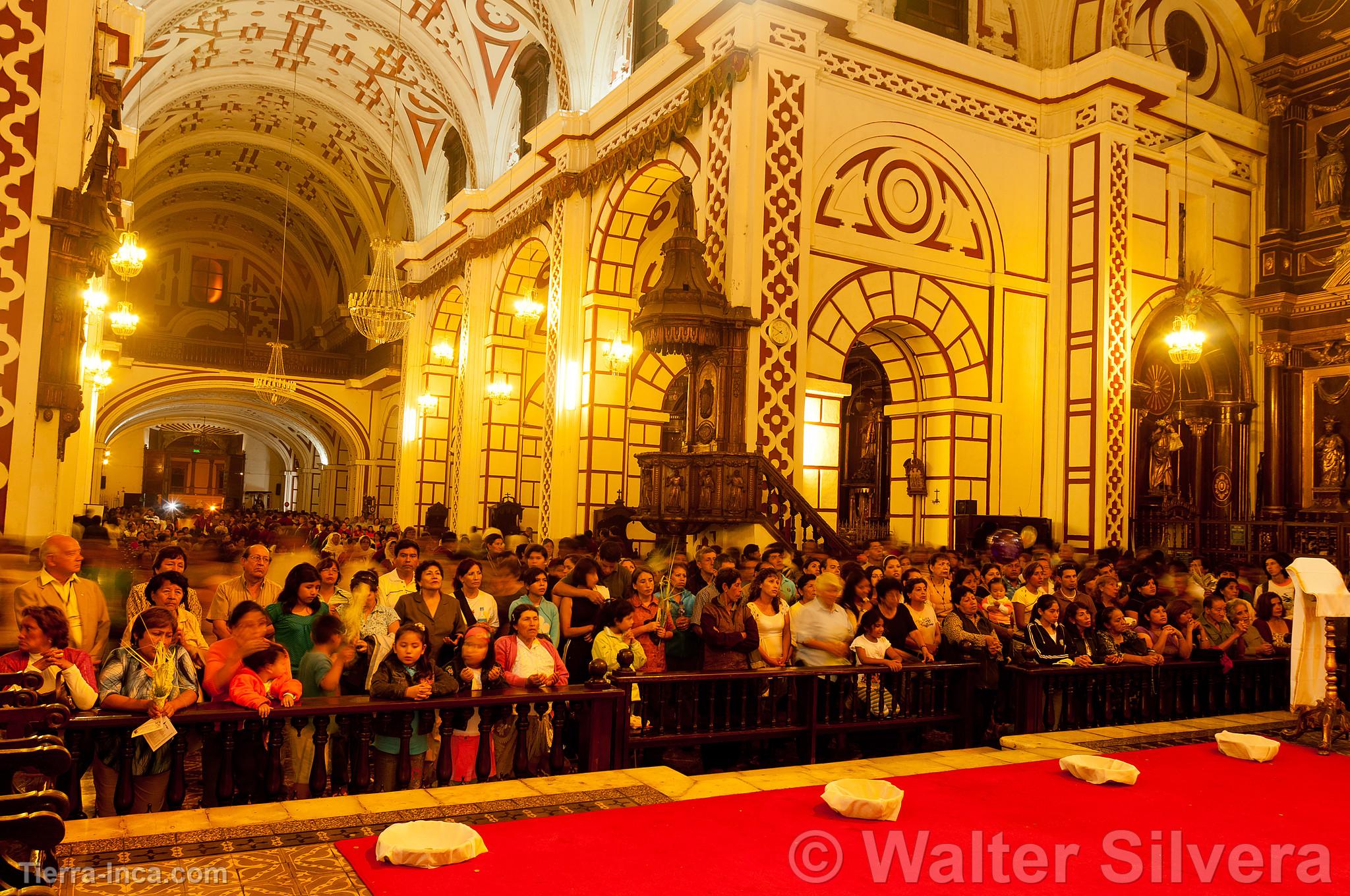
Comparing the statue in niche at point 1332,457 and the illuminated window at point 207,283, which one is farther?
the illuminated window at point 207,283

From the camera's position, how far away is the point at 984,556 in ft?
37.8

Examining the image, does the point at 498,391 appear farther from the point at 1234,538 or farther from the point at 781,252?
the point at 1234,538

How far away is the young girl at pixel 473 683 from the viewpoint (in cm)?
Result: 478

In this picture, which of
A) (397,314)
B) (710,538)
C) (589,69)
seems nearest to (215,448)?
(397,314)

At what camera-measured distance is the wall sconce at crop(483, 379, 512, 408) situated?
17984 mm

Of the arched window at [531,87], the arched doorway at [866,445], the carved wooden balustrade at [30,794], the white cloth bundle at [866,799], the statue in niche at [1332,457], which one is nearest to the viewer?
the carved wooden balustrade at [30,794]

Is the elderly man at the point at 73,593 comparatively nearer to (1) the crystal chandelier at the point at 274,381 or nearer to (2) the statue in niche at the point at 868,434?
A: (2) the statue in niche at the point at 868,434

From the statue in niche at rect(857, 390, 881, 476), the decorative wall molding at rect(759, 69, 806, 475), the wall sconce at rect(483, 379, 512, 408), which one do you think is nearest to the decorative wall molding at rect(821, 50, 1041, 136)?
the decorative wall molding at rect(759, 69, 806, 475)

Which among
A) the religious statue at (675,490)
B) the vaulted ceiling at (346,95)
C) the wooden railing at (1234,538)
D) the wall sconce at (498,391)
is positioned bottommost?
the wooden railing at (1234,538)

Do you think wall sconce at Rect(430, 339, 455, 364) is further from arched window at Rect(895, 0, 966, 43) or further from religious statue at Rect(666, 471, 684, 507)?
arched window at Rect(895, 0, 966, 43)

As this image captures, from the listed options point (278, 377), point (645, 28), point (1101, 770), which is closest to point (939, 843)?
point (1101, 770)

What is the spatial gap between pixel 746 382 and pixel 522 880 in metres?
8.04

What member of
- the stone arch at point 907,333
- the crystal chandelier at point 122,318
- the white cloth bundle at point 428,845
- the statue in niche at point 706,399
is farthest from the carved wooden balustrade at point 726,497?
the crystal chandelier at point 122,318

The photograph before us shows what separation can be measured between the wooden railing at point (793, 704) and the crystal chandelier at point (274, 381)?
1978cm
